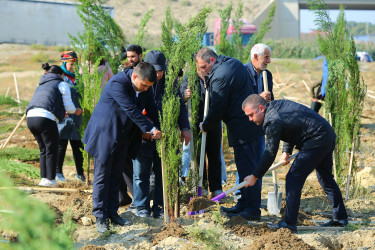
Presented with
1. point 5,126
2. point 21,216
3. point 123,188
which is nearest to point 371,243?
point 123,188

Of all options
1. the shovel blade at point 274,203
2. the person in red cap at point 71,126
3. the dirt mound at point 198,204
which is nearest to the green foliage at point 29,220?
the dirt mound at point 198,204

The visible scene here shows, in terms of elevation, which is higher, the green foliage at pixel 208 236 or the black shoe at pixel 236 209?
the green foliage at pixel 208 236

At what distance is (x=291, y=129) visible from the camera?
18.0 feet

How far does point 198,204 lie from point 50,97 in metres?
2.63

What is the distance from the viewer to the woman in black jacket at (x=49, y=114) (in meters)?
7.25

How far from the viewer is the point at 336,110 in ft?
24.4

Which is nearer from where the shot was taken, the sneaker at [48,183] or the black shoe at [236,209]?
the black shoe at [236,209]

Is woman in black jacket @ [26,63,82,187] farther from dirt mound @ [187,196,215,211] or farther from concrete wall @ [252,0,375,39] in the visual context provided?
concrete wall @ [252,0,375,39]

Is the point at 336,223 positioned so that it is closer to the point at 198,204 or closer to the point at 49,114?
the point at 198,204

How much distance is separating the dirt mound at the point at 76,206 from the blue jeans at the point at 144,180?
2.10 feet

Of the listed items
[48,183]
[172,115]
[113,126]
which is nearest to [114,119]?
[113,126]

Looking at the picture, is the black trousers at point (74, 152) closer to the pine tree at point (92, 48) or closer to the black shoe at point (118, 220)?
the pine tree at point (92, 48)

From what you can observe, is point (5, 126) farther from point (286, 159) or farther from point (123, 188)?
point (286, 159)

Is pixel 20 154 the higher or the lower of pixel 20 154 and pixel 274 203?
the higher
